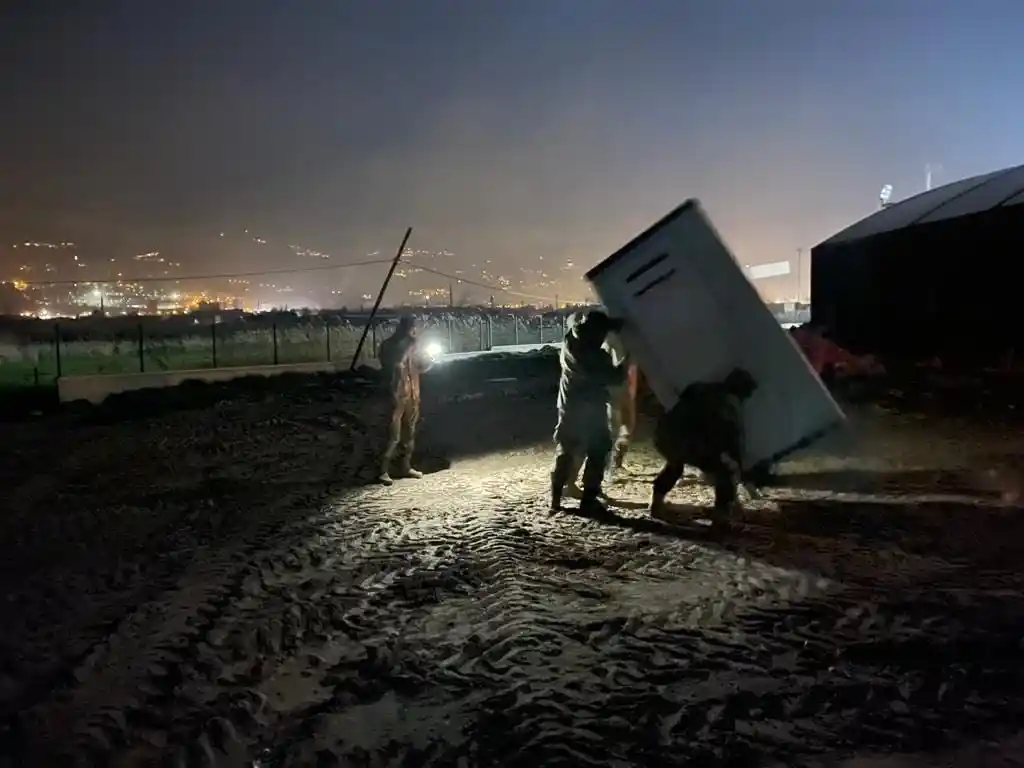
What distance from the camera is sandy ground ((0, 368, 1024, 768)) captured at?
385cm

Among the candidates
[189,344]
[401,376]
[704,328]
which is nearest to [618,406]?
[704,328]

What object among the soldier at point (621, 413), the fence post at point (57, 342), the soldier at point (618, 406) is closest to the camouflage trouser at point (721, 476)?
the soldier at point (618, 406)

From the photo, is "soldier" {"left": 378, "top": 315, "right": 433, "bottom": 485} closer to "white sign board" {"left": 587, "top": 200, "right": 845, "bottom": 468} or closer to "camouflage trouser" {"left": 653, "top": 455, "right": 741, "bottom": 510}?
"white sign board" {"left": 587, "top": 200, "right": 845, "bottom": 468}

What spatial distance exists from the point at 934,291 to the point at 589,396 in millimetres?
14882

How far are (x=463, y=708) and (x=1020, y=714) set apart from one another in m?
2.66

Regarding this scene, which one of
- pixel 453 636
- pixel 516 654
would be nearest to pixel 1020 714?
pixel 516 654

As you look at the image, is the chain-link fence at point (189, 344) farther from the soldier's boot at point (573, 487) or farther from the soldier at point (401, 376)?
the soldier's boot at point (573, 487)

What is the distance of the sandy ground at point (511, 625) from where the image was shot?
3854 mm

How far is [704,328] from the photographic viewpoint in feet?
24.8

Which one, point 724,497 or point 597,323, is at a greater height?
point 597,323

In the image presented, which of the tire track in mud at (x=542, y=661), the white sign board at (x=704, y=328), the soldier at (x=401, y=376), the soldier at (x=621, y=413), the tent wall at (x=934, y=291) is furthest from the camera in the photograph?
the tent wall at (x=934, y=291)

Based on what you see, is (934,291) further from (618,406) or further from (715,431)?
(715,431)

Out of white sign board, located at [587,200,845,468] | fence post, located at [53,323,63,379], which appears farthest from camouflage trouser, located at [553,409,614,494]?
fence post, located at [53,323,63,379]

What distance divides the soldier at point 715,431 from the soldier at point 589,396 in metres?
0.59
